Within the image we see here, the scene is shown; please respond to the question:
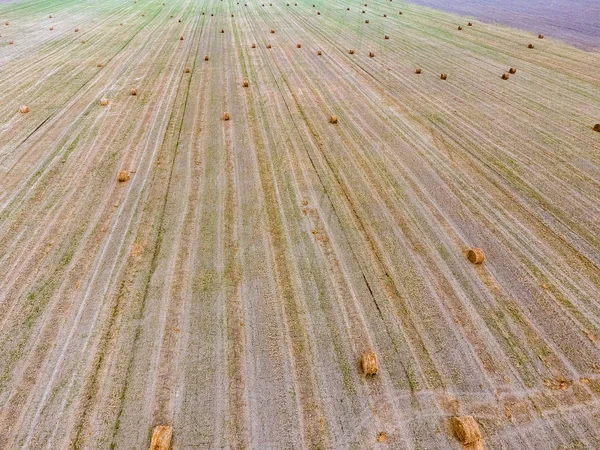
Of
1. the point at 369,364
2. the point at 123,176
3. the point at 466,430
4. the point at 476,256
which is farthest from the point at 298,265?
the point at 123,176

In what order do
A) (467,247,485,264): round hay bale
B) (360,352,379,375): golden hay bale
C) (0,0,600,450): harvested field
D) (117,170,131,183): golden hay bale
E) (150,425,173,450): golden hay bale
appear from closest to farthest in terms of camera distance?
(150,425,173,450): golden hay bale → (0,0,600,450): harvested field → (360,352,379,375): golden hay bale → (467,247,485,264): round hay bale → (117,170,131,183): golden hay bale

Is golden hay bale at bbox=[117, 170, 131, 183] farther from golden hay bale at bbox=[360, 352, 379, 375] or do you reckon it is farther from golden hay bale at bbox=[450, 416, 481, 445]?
golden hay bale at bbox=[450, 416, 481, 445]

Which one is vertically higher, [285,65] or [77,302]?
[285,65]

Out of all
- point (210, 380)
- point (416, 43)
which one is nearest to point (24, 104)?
point (210, 380)

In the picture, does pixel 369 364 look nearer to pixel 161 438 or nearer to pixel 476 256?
pixel 161 438

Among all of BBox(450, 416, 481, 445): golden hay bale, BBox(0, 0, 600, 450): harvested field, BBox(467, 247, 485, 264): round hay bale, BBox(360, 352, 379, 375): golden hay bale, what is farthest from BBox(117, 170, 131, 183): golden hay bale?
BBox(450, 416, 481, 445): golden hay bale

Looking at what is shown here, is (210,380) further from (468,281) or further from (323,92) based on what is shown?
(323,92)
